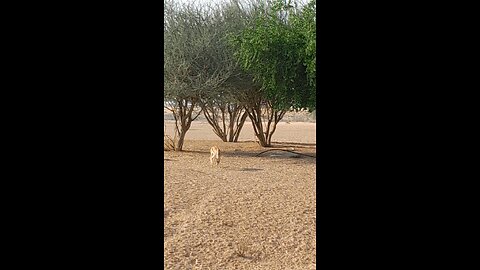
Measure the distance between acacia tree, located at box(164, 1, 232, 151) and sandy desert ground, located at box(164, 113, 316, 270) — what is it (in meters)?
1.58

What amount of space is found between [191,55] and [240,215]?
5.21 metres

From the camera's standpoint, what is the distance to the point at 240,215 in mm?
5438

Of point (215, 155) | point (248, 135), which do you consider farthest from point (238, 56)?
point (248, 135)

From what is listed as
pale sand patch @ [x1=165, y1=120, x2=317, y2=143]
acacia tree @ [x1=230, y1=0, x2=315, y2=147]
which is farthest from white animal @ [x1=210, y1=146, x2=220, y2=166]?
pale sand patch @ [x1=165, y1=120, x2=317, y2=143]

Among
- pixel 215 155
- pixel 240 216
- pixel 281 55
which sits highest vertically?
pixel 281 55

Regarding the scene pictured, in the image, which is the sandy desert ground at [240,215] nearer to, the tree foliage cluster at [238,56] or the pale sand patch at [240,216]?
the pale sand patch at [240,216]

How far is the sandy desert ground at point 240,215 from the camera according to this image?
407 centimetres

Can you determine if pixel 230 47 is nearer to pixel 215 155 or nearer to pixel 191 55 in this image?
pixel 191 55

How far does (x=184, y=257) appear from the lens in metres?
4.11

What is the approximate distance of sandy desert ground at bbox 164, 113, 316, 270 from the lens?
13.3 feet

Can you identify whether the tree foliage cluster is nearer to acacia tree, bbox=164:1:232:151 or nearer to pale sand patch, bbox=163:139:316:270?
acacia tree, bbox=164:1:232:151
